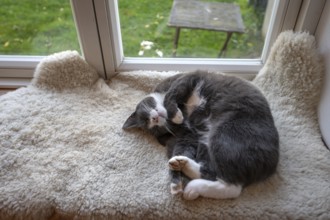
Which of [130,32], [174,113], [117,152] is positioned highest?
[130,32]

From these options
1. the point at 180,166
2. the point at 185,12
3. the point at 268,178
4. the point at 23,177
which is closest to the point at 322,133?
the point at 268,178

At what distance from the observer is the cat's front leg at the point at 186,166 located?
960mm

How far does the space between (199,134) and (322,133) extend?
0.48 m

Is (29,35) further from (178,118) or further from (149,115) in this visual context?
(178,118)

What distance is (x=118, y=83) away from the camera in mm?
1400

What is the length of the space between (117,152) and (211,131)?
361mm

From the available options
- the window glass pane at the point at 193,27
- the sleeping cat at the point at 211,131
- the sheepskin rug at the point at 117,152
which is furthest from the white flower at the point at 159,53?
the sleeping cat at the point at 211,131

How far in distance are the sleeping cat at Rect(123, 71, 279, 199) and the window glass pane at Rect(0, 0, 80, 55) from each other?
→ 1.85 feet

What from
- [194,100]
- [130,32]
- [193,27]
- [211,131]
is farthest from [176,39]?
[211,131]

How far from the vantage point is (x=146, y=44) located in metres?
1.46

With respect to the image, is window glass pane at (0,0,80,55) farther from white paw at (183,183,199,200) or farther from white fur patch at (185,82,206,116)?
white paw at (183,183,199,200)

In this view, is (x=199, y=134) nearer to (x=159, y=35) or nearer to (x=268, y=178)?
(x=268, y=178)

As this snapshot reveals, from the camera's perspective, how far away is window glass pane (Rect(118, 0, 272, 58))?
135 cm

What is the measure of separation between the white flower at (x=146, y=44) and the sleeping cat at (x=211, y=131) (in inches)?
11.6
